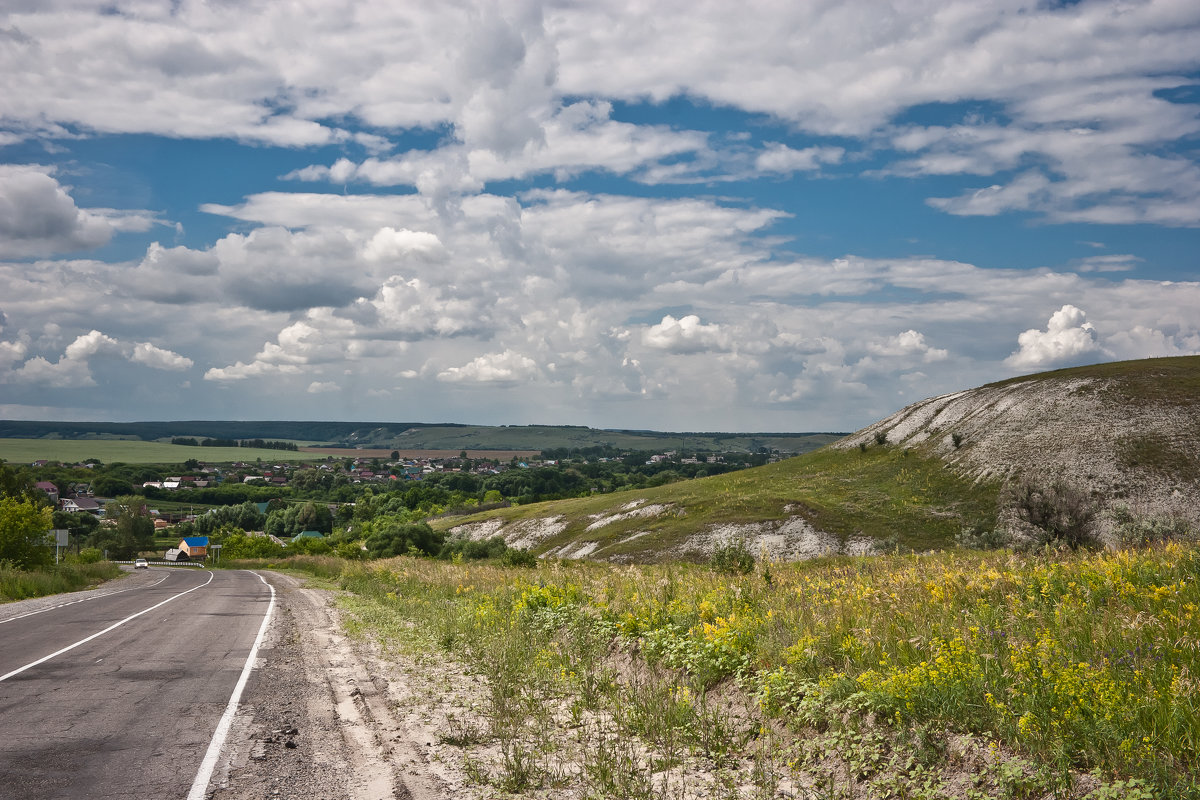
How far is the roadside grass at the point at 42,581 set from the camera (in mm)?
30609

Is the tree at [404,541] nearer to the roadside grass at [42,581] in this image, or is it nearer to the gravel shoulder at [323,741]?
the roadside grass at [42,581]

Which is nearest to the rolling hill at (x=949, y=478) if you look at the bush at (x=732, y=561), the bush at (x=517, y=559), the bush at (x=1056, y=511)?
the bush at (x=1056, y=511)

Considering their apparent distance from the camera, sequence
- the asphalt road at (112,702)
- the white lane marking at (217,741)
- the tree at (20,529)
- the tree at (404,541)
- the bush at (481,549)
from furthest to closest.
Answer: the tree at (404,541)
the bush at (481,549)
the tree at (20,529)
the asphalt road at (112,702)
the white lane marking at (217,741)

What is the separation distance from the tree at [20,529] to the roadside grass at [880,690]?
1934 inches

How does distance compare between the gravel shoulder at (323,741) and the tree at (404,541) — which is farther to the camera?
the tree at (404,541)

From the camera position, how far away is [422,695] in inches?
447

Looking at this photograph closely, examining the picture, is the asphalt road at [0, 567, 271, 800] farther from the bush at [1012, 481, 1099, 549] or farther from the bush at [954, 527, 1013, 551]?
the bush at [1012, 481, 1099, 549]

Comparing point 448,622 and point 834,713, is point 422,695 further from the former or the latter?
point 834,713

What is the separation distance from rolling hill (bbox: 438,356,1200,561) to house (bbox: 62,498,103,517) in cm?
14826

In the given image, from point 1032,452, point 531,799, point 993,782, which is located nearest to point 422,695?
point 531,799

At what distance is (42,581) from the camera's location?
112 feet

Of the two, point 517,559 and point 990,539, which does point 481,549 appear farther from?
point 990,539

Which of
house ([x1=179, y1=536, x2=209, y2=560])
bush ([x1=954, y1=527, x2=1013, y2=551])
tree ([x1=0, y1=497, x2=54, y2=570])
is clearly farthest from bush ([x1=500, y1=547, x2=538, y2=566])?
house ([x1=179, y1=536, x2=209, y2=560])

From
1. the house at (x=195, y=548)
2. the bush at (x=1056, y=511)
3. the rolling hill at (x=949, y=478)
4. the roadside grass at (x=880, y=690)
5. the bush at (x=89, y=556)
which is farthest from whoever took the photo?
the house at (x=195, y=548)
